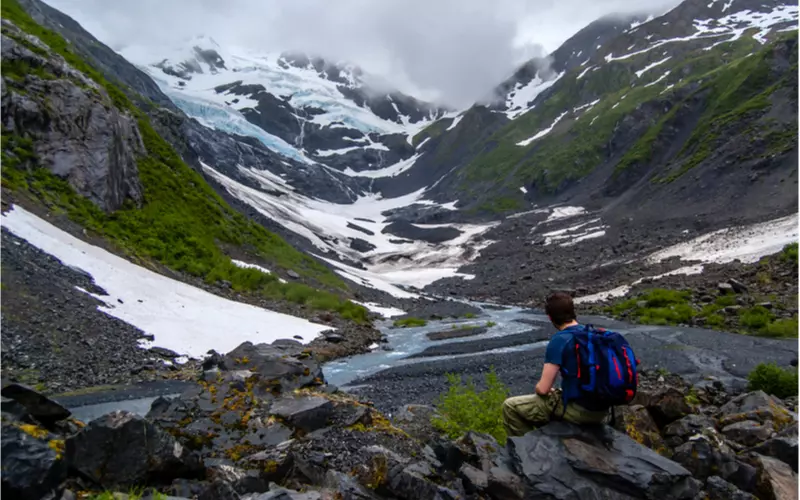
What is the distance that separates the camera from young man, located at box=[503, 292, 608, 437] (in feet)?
21.1

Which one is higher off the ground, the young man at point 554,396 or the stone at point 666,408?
the young man at point 554,396

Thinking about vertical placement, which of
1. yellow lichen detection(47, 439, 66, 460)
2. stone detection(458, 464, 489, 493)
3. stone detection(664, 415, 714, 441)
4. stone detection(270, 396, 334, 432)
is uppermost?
yellow lichen detection(47, 439, 66, 460)

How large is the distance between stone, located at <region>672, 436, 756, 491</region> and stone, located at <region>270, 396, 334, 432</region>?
587 cm

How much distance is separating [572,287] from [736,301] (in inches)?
1214

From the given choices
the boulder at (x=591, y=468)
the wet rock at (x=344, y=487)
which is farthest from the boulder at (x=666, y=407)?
the wet rock at (x=344, y=487)

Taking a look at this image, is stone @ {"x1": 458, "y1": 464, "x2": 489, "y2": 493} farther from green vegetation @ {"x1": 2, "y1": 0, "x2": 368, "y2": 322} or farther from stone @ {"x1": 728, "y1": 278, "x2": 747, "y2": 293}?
stone @ {"x1": 728, "y1": 278, "x2": 747, "y2": 293}

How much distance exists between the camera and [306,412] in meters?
9.02

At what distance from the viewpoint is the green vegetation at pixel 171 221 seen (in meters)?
27.5

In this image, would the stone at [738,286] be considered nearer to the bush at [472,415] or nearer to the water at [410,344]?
the water at [410,344]

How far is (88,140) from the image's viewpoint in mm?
32406

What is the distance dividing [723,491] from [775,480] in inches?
48.9

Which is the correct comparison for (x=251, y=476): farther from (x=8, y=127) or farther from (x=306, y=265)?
(x=306, y=265)

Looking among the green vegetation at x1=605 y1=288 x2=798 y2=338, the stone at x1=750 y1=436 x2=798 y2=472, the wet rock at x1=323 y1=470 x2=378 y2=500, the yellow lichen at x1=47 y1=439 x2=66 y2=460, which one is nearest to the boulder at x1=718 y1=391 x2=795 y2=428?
the stone at x1=750 y1=436 x2=798 y2=472

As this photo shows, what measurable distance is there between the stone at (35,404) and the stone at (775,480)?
33.4 ft
